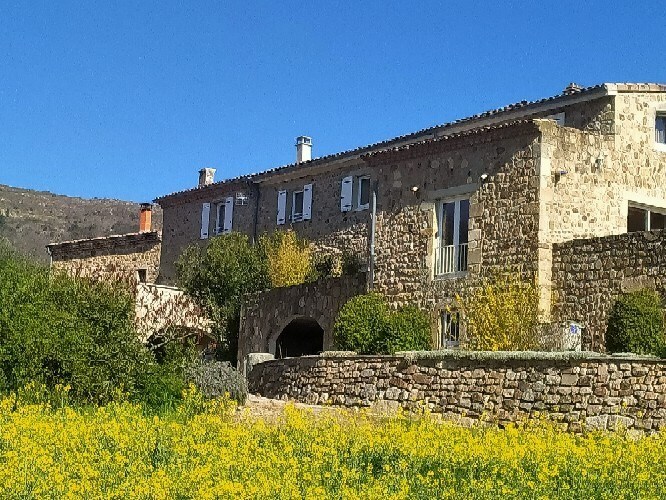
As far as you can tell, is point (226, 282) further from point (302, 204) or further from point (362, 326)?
point (362, 326)

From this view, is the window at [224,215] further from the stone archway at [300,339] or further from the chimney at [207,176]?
the stone archway at [300,339]

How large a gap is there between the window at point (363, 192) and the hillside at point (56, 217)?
119ft

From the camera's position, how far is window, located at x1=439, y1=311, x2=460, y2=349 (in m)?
22.2

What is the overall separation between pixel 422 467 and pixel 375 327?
1106 cm

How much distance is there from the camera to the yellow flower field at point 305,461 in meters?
8.91

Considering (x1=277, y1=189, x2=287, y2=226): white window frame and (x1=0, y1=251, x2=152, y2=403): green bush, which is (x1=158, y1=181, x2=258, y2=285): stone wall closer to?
(x1=277, y1=189, x2=287, y2=226): white window frame

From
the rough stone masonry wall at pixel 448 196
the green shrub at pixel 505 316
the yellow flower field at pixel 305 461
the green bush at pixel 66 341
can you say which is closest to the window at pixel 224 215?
the rough stone masonry wall at pixel 448 196

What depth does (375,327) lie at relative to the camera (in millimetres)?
22250

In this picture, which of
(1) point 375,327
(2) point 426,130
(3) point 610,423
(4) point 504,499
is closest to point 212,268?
(2) point 426,130

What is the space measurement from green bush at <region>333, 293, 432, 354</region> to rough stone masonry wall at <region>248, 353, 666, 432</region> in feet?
3.68

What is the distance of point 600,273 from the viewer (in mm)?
20438

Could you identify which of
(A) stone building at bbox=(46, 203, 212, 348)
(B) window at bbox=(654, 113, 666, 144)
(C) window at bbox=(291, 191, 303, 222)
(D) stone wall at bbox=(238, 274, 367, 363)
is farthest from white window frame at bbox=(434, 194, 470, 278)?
(A) stone building at bbox=(46, 203, 212, 348)

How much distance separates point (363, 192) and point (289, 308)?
461cm

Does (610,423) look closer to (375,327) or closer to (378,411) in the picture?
(378,411)
